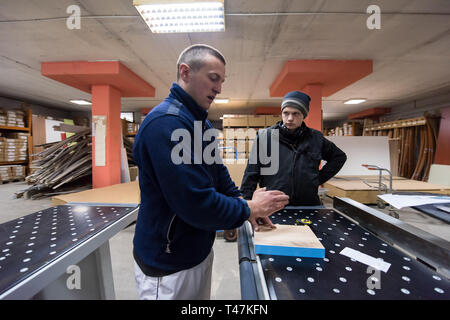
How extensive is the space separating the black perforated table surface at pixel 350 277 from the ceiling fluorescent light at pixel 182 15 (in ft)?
8.76

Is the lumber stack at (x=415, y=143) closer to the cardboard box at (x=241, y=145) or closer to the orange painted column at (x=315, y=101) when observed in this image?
the orange painted column at (x=315, y=101)

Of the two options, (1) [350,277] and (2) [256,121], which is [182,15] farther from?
(2) [256,121]

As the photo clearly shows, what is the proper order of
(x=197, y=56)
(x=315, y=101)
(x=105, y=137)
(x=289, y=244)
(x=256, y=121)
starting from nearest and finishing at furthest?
(x=289, y=244) < (x=197, y=56) < (x=105, y=137) < (x=315, y=101) < (x=256, y=121)

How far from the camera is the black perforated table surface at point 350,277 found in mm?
519

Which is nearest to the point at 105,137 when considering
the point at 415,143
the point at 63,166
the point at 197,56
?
the point at 63,166

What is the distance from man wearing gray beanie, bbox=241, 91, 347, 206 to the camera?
62.5 inches

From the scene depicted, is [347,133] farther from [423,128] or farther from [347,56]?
[347,56]

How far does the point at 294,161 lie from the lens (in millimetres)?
1611

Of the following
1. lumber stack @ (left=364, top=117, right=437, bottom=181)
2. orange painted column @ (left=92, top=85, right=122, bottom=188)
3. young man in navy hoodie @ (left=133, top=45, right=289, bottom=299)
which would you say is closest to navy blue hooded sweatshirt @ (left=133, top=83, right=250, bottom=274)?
young man in navy hoodie @ (left=133, top=45, right=289, bottom=299)

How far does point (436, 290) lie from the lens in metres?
0.53

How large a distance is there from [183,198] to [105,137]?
4.49m

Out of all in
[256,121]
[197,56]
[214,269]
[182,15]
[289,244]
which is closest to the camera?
[289,244]

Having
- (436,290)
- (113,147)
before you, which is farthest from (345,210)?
(113,147)
